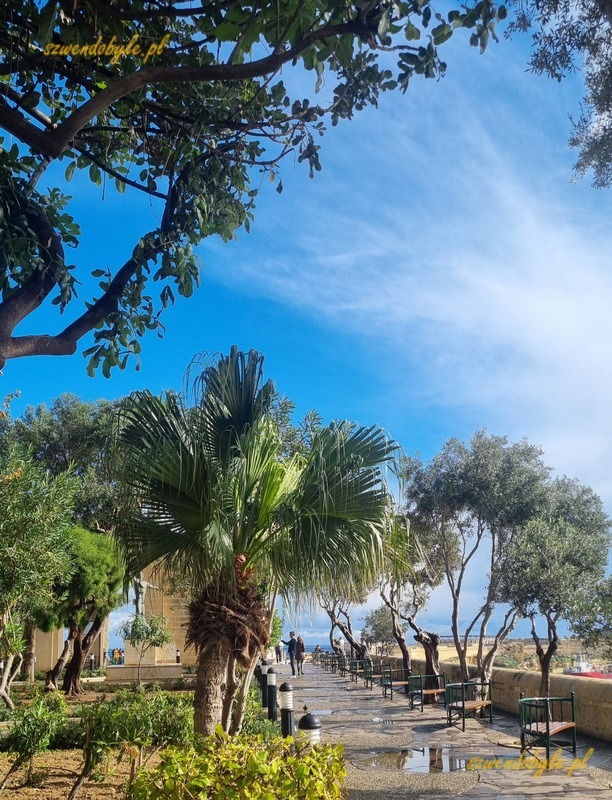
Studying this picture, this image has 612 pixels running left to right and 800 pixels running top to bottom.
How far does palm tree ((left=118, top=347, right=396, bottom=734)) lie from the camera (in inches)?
293

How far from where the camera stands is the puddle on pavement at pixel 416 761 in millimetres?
9523

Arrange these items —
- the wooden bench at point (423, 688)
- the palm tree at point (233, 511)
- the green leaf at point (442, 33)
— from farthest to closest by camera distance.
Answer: the wooden bench at point (423, 688) → the palm tree at point (233, 511) → the green leaf at point (442, 33)

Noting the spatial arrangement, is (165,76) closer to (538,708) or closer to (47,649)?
(538,708)

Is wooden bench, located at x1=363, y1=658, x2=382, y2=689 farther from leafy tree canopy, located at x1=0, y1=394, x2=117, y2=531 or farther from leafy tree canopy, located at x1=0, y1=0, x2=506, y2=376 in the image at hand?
leafy tree canopy, located at x1=0, y1=0, x2=506, y2=376

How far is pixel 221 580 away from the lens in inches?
305

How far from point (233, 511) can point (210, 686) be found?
1863 mm

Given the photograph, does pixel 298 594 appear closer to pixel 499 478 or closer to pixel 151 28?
pixel 151 28

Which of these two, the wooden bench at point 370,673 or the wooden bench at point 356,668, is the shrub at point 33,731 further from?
the wooden bench at point 356,668

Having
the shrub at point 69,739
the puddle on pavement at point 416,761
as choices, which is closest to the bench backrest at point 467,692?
the puddle on pavement at point 416,761

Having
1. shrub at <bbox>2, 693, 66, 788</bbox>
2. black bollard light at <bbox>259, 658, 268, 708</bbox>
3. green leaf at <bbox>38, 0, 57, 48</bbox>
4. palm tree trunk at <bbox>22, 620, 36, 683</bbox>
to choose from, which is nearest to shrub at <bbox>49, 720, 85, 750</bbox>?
shrub at <bbox>2, 693, 66, 788</bbox>

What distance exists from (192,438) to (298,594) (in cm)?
199

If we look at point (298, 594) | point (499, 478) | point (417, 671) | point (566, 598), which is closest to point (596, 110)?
point (298, 594)

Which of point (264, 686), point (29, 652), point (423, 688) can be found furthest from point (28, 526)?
point (29, 652)

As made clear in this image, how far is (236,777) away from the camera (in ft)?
12.7
